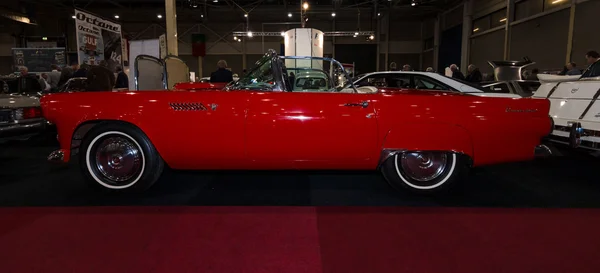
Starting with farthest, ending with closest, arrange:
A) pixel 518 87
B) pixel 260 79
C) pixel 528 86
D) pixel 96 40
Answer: pixel 96 40 → pixel 528 86 → pixel 518 87 → pixel 260 79

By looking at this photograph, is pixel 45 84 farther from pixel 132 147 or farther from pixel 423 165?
pixel 423 165

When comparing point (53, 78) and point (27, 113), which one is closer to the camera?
point (27, 113)

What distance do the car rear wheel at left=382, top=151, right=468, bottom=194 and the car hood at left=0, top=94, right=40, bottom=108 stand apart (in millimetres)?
5416

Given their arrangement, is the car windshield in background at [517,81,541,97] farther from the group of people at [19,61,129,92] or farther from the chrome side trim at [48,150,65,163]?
the group of people at [19,61,129,92]

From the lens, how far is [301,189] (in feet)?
11.5

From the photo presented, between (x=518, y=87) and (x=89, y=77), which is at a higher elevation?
(x=89, y=77)

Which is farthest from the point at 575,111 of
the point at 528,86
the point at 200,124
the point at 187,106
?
the point at 187,106

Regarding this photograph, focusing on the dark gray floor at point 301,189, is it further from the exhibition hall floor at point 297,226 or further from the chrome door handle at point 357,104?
the chrome door handle at point 357,104

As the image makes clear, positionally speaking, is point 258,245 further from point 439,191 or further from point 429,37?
point 429,37

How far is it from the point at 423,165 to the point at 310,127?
1.17 m

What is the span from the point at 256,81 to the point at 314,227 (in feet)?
5.35

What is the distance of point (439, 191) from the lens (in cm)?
330

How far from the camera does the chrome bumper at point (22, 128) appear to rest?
16.6 ft

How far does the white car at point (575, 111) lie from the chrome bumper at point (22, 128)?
24.1 ft
